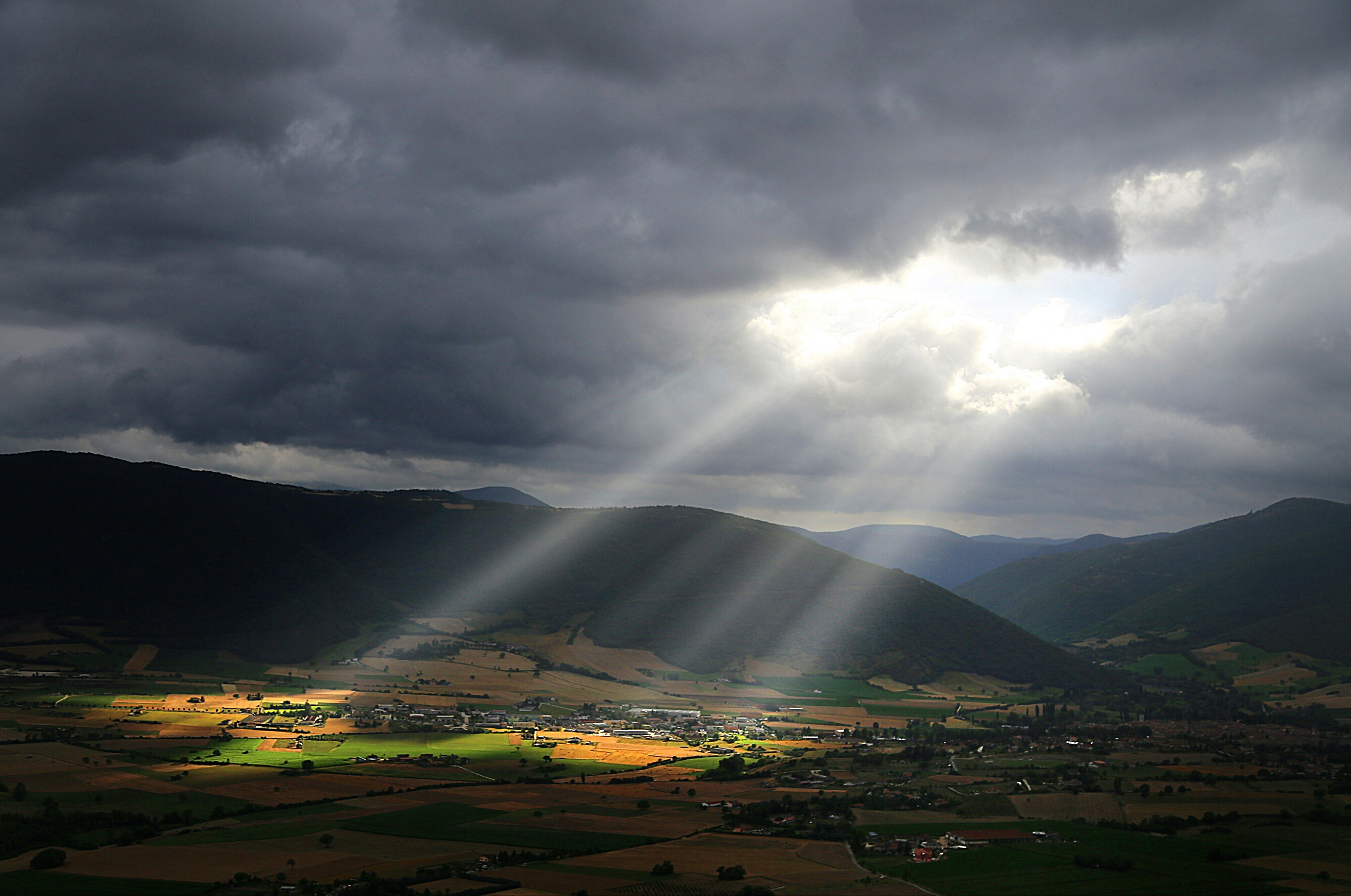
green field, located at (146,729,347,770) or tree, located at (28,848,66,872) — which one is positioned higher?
tree, located at (28,848,66,872)

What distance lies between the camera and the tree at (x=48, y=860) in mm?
70625

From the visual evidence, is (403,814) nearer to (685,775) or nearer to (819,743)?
(685,775)

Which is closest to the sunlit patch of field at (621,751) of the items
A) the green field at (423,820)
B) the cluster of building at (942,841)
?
the green field at (423,820)

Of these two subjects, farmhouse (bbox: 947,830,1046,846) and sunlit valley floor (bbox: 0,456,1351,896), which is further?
farmhouse (bbox: 947,830,1046,846)

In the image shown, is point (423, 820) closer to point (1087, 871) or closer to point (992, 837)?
point (992, 837)

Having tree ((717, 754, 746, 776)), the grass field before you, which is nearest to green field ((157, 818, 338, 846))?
the grass field

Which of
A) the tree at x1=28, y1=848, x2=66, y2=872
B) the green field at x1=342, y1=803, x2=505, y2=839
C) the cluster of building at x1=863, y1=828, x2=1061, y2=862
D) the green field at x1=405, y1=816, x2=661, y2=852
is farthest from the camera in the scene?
the green field at x1=342, y1=803, x2=505, y2=839

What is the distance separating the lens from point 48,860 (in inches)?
2808

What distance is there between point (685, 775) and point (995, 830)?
40558 mm

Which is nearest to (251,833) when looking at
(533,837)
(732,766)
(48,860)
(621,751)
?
(48,860)

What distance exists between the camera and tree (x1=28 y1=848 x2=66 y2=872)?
70625mm

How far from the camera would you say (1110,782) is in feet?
379

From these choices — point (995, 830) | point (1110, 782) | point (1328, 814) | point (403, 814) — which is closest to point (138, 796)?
point (403, 814)

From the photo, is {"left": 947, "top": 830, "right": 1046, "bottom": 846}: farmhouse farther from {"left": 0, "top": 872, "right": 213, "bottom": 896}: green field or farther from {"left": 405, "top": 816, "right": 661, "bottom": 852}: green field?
{"left": 0, "top": 872, "right": 213, "bottom": 896}: green field
